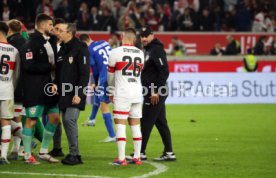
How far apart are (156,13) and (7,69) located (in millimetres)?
19876

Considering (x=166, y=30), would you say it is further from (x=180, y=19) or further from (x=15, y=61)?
(x=15, y=61)

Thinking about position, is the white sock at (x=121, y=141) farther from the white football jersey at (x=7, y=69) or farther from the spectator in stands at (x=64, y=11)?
the spectator in stands at (x=64, y=11)

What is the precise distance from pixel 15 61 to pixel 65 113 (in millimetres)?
1260

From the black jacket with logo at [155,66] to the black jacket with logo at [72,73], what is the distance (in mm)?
1299

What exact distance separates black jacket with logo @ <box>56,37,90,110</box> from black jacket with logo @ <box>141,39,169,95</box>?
1299mm

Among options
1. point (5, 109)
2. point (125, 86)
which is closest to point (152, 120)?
point (125, 86)

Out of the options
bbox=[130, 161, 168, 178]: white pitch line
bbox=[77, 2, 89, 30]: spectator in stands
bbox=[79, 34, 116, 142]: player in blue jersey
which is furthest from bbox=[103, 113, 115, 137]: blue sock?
bbox=[77, 2, 89, 30]: spectator in stands

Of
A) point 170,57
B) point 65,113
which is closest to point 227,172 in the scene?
point 65,113

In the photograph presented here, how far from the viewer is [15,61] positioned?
12.9 meters

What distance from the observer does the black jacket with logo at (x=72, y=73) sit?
500 inches

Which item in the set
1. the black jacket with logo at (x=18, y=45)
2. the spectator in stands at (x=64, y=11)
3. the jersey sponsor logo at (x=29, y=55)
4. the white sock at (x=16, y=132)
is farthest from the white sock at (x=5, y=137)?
the spectator in stands at (x=64, y=11)

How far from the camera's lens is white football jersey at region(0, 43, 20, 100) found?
41.9 feet

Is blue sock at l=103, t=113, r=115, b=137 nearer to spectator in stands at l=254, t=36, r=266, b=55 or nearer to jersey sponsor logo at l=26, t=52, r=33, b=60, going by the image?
jersey sponsor logo at l=26, t=52, r=33, b=60

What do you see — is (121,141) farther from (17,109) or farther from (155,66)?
(17,109)
